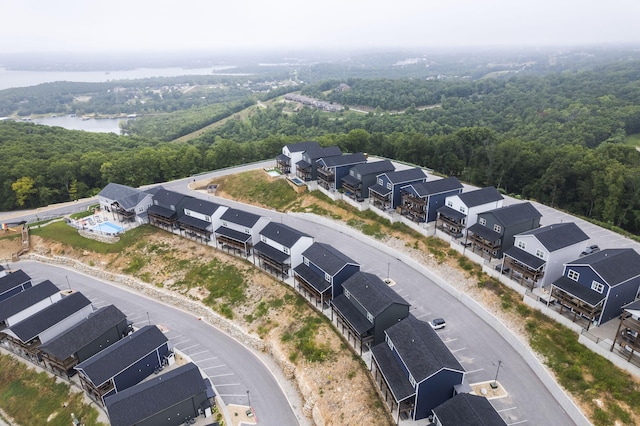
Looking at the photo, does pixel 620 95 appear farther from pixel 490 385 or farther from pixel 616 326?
pixel 490 385

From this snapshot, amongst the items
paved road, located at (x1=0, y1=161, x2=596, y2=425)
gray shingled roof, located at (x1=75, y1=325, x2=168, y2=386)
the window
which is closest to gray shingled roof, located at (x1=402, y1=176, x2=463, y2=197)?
paved road, located at (x1=0, y1=161, x2=596, y2=425)

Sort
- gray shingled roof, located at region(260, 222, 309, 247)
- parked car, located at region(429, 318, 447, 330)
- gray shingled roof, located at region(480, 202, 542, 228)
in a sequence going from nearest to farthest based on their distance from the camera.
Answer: parked car, located at region(429, 318, 447, 330) → gray shingled roof, located at region(480, 202, 542, 228) → gray shingled roof, located at region(260, 222, 309, 247)

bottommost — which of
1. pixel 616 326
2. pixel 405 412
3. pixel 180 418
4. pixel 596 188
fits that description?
pixel 180 418

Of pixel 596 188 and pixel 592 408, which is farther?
pixel 596 188

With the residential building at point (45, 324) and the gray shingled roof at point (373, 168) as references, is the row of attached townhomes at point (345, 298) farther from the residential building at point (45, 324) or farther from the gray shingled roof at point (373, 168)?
the residential building at point (45, 324)

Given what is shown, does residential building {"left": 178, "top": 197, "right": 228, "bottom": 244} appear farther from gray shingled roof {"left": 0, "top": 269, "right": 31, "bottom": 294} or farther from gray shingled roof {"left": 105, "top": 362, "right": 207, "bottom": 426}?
gray shingled roof {"left": 105, "top": 362, "right": 207, "bottom": 426}

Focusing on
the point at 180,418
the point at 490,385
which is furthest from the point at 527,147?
the point at 180,418

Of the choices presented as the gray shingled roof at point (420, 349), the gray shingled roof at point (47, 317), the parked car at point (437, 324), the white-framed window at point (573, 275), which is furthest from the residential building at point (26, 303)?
the white-framed window at point (573, 275)

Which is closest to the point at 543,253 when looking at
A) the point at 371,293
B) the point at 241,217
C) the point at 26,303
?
the point at 371,293
